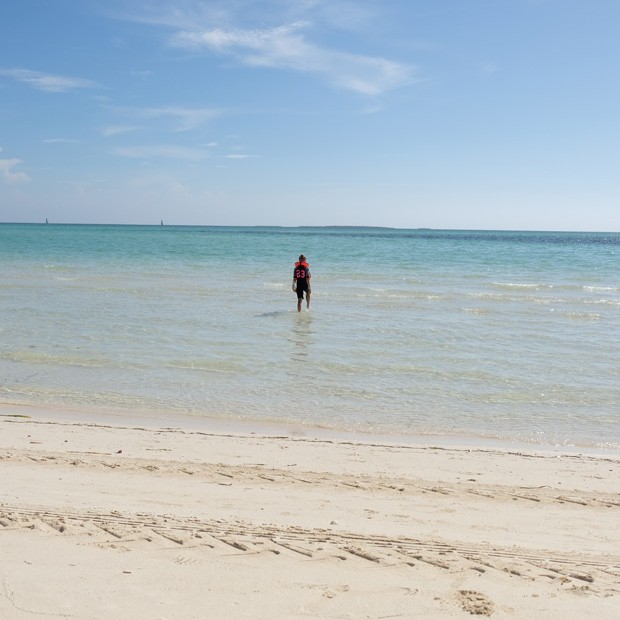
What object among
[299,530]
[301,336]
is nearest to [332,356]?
[301,336]

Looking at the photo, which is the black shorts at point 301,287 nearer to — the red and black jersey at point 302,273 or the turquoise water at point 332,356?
the red and black jersey at point 302,273

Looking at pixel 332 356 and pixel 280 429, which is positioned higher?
pixel 332 356

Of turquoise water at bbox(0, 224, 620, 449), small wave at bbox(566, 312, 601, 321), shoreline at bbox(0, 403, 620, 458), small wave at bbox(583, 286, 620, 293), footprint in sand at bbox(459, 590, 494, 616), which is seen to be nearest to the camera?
footprint in sand at bbox(459, 590, 494, 616)

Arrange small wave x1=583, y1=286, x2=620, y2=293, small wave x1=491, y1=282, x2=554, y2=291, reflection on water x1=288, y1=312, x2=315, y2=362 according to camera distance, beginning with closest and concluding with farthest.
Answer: reflection on water x1=288, y1=312, x2=315, y2=362 < small wave x1=583, y1=286, x2=620, y2=293 < small wave x1=491, y1=282, x2=554, y2=291

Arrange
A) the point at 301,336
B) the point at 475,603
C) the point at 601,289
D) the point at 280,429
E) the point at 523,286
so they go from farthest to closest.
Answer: the point at 523,286 → the point at 601,289 → the point at 301,336 → the point at 280,429 → the point at 475,603

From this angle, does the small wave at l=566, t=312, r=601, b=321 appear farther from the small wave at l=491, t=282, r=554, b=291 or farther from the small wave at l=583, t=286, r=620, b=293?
the small wave at l=583, t=286, r=620, b=293

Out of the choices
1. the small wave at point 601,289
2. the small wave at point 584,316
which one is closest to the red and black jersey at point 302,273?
the small wave at point 584,316

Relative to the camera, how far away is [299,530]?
191 inches

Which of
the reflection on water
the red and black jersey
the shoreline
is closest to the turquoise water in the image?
the reflection on water

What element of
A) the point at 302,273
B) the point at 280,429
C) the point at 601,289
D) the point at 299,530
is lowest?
the point at 280,429

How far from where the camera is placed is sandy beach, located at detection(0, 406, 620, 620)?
380 centimetres

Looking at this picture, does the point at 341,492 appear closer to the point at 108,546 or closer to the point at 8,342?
the point at 108,546

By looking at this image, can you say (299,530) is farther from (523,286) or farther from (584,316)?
(523,286)

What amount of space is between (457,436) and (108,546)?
5179 millimetres
